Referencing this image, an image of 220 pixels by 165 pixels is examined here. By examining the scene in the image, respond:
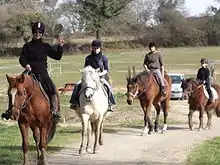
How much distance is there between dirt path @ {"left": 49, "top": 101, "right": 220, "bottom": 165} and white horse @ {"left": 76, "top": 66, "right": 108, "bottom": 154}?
56cm

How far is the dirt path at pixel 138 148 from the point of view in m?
11.4

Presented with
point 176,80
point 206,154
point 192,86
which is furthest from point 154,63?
point 176,80

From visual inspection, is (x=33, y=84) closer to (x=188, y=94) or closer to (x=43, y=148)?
(x=43, y=148)

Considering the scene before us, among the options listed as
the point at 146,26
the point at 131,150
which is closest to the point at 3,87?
the point at 131,150

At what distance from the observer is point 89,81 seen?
39.4ft

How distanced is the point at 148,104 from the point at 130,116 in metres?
5.22

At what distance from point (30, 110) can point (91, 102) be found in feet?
8.13

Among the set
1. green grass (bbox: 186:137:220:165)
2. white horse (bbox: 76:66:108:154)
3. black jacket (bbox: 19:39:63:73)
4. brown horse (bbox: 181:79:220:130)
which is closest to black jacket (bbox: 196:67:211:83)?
brown horse (bbox: 181:79:220:130)

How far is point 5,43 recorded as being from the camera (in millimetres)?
78688

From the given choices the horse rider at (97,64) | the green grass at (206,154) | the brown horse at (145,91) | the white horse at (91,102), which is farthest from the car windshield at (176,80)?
the white horse at (91,102)

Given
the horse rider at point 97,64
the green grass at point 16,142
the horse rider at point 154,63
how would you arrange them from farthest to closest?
the horse rider at point 154,63 → the horse rider at point 97,64 → the green grass at point 16,142

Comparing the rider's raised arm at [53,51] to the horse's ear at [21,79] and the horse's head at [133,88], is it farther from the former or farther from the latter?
the horse's head at [133,88]

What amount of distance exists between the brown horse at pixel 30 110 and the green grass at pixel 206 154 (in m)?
3.24

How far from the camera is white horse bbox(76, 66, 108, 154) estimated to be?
12.0 meters
